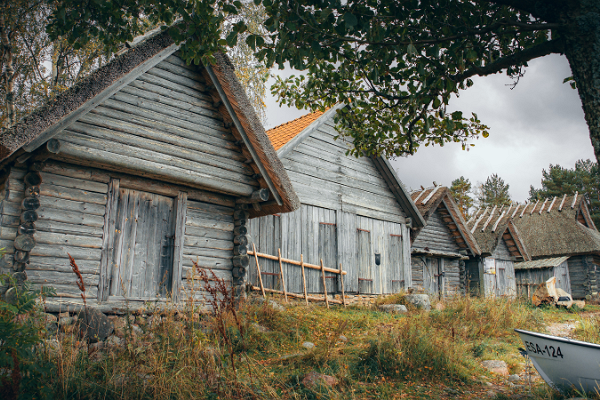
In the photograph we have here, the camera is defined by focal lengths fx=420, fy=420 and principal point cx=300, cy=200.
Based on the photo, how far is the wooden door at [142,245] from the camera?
6180 millimetres

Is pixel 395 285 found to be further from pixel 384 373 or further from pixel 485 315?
pixel 384 373

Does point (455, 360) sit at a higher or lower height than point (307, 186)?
lower

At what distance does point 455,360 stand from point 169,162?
495 centimetres

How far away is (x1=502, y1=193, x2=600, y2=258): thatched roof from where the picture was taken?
22.7 m

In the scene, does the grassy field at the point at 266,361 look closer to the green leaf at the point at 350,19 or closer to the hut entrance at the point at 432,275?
the green leaf at the point at 350,19

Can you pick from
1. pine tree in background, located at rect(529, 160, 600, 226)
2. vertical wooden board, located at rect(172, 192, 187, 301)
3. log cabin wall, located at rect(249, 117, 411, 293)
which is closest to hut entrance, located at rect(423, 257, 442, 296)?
log cabin wall, located at rect(249, 117, 411, 293)

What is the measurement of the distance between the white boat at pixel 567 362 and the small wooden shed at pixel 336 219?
19.7ft

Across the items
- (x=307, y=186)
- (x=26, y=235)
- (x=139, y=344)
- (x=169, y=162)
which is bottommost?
(x=139, y=344)

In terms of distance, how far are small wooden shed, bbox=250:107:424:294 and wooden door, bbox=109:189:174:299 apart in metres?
3.18

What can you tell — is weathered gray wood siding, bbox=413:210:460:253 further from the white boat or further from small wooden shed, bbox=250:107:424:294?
the white boat

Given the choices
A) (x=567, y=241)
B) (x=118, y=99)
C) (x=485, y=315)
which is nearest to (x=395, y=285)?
(x=485, y=315)

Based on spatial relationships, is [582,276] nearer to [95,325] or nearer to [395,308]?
[395,308]

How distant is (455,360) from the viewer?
5.57 meters

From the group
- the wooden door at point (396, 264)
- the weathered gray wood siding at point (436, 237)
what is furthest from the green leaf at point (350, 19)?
the weathered gray wood siding at point (436, 237)
